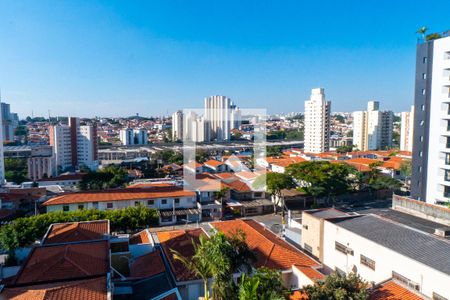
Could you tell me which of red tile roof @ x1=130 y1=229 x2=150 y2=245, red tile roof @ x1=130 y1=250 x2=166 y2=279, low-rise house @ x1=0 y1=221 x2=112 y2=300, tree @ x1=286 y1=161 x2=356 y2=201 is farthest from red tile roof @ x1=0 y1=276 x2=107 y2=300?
tree @ x1=286 y1=161 x2=356 y2=201

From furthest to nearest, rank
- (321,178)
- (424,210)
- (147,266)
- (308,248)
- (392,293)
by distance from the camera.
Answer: (321,178) < (424,210) < (308,248) < (147,266) < (392,293)

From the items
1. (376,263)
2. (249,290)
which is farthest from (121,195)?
(249,290)

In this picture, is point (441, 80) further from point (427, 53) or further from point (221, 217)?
point (221, 217)

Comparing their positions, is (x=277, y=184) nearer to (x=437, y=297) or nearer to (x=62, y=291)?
(x=437, y=297)

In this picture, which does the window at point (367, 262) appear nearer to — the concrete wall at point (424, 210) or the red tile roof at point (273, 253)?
the red tile roof at point (273, 253)

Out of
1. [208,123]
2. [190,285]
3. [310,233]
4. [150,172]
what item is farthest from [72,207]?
[208,123]
